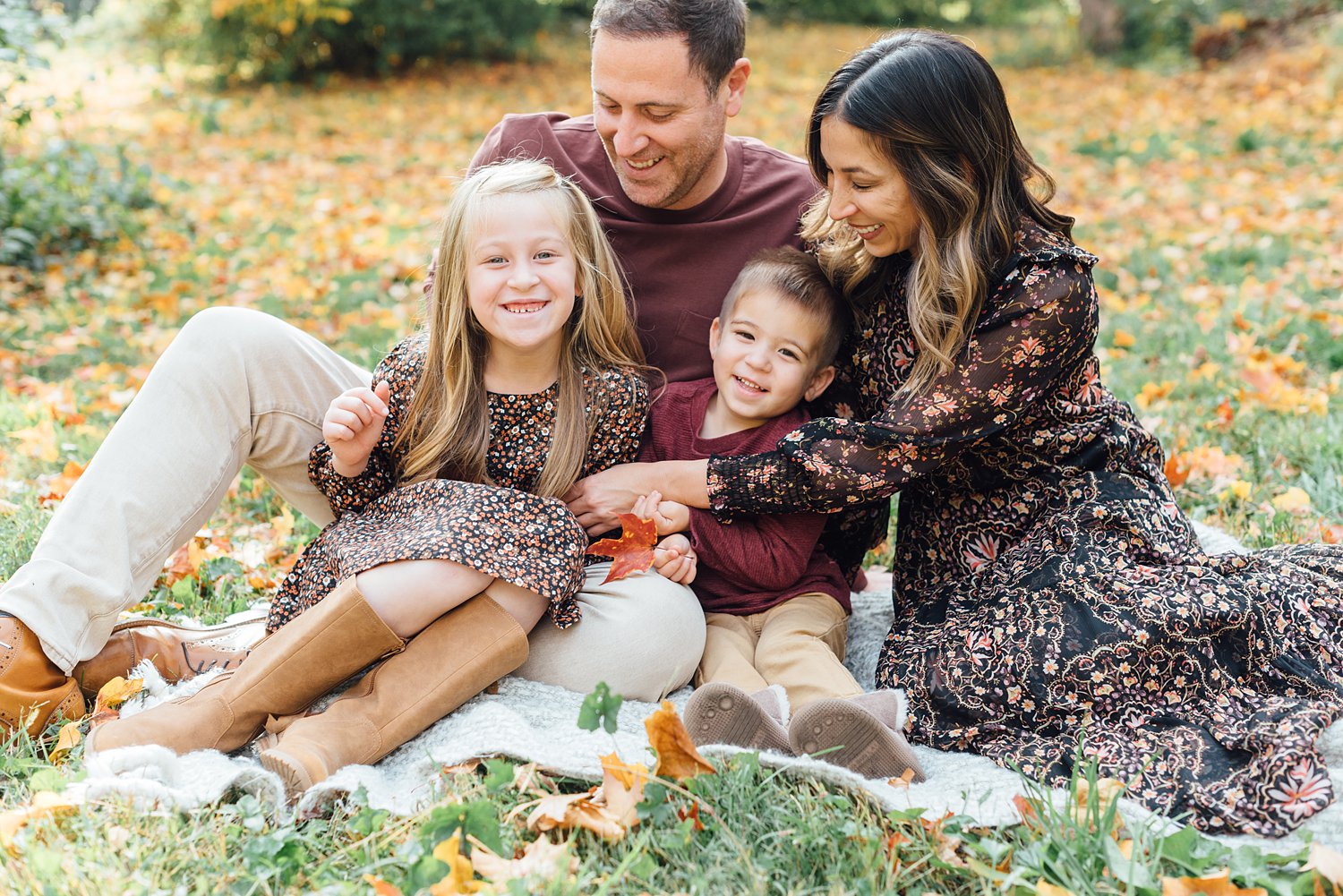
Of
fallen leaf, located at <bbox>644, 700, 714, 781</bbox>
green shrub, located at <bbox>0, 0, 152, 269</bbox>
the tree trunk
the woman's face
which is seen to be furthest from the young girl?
the tree trunk

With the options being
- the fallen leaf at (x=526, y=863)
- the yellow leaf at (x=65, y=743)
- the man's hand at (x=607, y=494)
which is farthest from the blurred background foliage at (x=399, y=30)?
the fallen leaf at (x=526, y=863)

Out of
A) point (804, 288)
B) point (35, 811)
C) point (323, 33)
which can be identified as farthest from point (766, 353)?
point (323, 33)

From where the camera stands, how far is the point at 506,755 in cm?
204

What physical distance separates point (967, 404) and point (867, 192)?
1.57ft

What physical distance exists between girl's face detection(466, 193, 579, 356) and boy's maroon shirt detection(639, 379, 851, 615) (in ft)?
1.23

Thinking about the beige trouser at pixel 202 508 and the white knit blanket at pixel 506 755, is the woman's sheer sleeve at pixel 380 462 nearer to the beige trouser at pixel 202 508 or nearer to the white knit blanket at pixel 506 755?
the beige trouser at pixel 202 508

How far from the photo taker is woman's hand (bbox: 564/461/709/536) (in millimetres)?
2525

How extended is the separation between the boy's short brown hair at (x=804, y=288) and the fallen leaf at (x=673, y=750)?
3.35 feet

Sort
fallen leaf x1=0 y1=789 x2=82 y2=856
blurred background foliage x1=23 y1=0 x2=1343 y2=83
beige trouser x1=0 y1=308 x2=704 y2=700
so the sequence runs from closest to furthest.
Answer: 1. fallen leaf x1=0 y1=789 x2=82 y2=856
2. beige trouser x1=0 y1=308 x2=704 y2=700
3. blurred background foliage x1=23 y1=0 x2=1343 y2=83

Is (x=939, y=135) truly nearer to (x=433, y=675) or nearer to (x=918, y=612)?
(x=918, y=612)

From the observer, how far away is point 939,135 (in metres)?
2.26

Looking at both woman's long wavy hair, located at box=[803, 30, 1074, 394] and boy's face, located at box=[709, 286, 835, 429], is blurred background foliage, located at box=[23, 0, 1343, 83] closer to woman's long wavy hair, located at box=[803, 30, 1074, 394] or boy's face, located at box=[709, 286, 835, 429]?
boy's face, located at box=[709, 286, 835, 429]

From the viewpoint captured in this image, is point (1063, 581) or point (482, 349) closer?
point (1063, 581)

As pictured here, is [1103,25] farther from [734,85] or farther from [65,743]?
[65,743]
